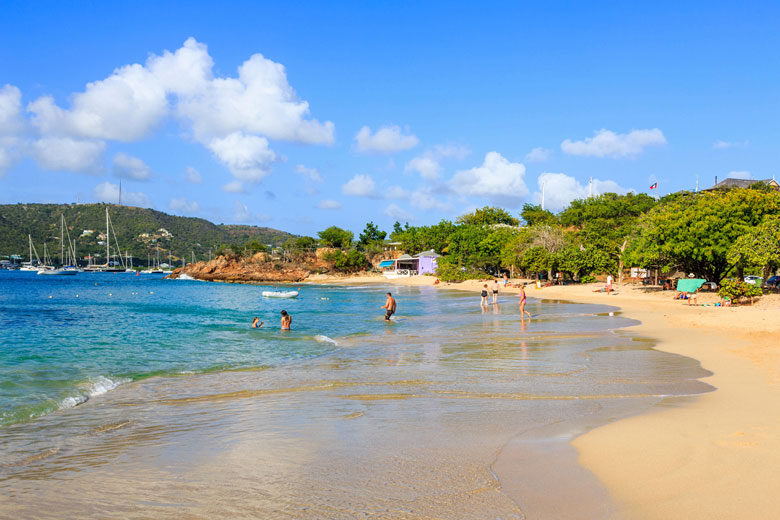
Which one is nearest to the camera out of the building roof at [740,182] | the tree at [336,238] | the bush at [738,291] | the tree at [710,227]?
the bush at [738,291]

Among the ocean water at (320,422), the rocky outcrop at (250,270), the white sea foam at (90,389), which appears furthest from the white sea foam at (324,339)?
the rocky outcrop at (250,270)

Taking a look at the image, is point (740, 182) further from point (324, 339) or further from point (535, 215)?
point (324, 339)

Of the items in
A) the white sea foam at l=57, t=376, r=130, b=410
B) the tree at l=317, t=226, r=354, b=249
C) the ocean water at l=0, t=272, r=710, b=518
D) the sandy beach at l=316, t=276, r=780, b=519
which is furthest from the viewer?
the tree at l=317, t=226, r=354, b=249

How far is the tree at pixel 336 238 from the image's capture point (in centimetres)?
10381

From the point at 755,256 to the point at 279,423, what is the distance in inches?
1126

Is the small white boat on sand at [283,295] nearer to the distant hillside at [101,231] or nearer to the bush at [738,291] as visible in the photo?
the bush at [738,291]

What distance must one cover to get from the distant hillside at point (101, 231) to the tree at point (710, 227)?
132465 mm

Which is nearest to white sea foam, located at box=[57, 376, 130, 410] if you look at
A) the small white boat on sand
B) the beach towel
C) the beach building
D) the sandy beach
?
the sandy beach

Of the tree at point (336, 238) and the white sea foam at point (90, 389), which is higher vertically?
the tree at point (336, 238)

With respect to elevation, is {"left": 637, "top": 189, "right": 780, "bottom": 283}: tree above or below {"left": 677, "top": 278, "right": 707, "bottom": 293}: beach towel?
above

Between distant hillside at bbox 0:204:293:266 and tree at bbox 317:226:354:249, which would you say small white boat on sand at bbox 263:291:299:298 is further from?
distant hillside at bbox 0:204:293:266

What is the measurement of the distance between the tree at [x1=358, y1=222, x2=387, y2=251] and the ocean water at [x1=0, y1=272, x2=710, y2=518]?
86.6 metres

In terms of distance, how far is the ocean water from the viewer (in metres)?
4.86

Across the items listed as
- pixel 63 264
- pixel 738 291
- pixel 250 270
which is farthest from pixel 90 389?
pixel 63 264
